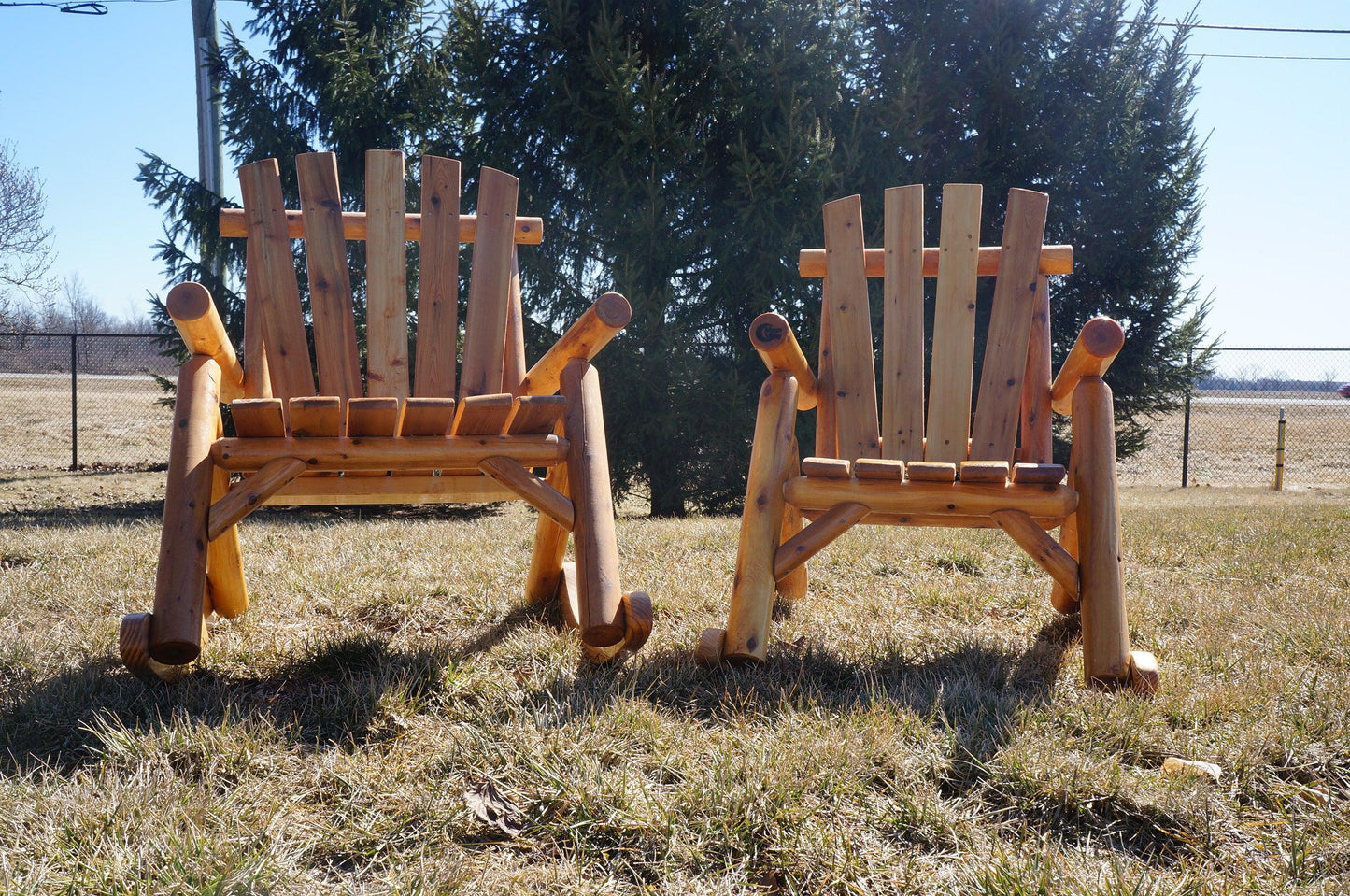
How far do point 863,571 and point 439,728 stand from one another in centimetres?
194

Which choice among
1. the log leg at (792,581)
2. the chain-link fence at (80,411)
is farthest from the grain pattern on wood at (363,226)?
the chain-link fence at (80,411)

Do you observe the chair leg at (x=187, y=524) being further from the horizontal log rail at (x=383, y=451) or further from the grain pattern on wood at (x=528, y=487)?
the grain pattern on wood at (x=528, y=487)

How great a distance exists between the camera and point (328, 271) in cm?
272

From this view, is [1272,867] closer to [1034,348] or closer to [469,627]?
[1034,348]

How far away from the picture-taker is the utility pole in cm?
741

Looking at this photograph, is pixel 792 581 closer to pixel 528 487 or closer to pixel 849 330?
pixel 849 330

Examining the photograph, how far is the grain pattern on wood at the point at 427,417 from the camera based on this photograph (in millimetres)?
2129

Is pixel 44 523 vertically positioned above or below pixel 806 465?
below

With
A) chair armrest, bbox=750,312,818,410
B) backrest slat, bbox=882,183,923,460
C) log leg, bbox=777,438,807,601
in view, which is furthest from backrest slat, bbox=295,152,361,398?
backrest slat, bbox=882,183,923,460

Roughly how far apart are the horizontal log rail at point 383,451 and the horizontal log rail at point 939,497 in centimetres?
68

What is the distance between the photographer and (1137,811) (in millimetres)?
1464

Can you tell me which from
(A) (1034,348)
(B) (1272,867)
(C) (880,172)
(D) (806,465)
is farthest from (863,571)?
(C) (880,172)

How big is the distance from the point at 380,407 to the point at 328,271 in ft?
2.84

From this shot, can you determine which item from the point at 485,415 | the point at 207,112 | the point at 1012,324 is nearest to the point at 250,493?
the point at 485,415
